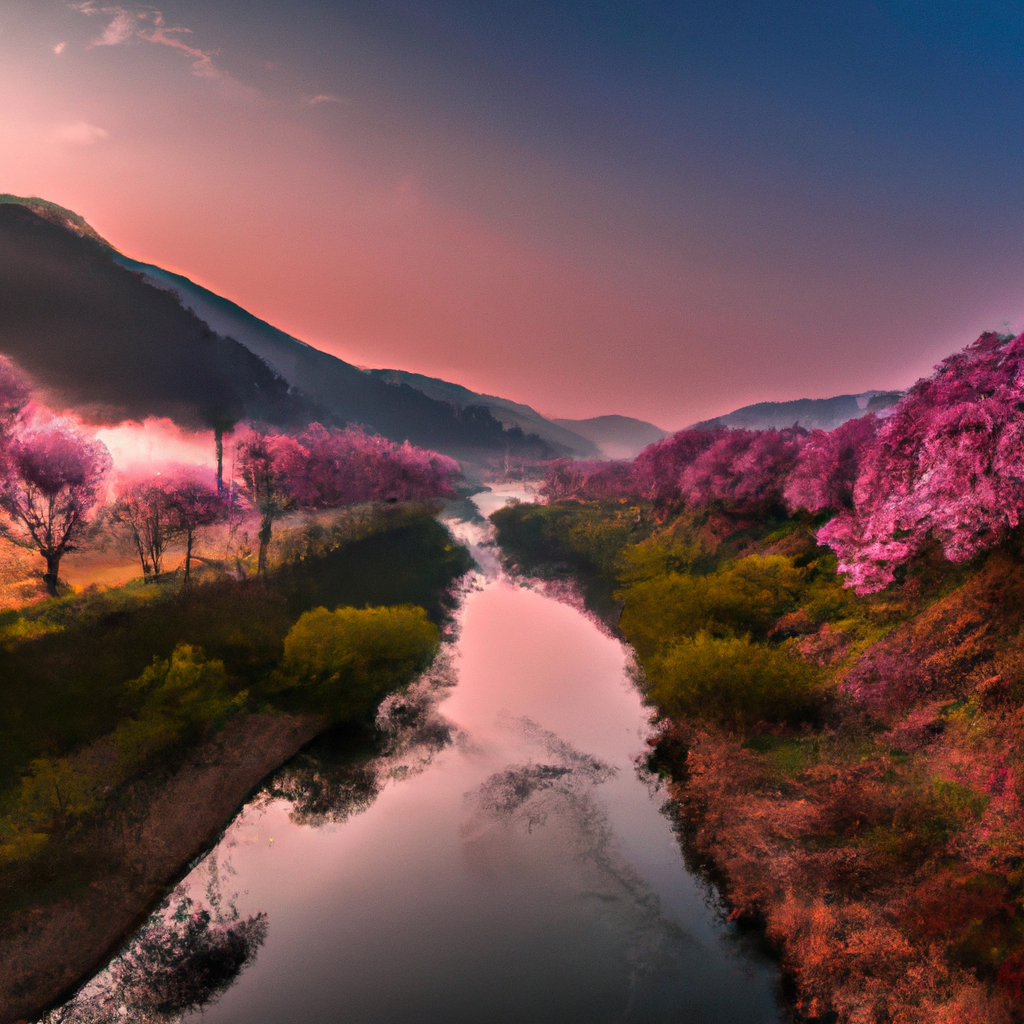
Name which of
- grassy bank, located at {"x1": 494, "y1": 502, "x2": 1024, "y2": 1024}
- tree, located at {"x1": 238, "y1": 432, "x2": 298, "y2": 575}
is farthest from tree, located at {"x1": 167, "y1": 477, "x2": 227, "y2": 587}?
grassy bank, located at {"x1": 494, "y1": 502, "x2": 1024, "y2": 1024}

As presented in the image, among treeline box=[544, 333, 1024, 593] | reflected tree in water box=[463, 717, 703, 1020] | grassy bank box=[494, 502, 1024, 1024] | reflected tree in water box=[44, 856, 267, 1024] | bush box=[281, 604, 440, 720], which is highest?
treeline box=[544, 333, 1024, 593]

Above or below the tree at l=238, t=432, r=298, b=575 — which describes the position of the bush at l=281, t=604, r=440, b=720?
below

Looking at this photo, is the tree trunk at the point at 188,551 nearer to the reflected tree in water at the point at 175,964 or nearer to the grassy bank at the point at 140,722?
the grassy bank at the point at 140,722

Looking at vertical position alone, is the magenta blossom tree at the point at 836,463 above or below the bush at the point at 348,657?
above

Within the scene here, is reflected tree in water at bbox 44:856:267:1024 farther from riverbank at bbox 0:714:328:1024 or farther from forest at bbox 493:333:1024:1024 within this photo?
forest at bbox 493:333:1024:1024

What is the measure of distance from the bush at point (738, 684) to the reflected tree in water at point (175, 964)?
1649 cm

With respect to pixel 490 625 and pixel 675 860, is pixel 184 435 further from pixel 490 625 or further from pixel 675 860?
pixel 675 860

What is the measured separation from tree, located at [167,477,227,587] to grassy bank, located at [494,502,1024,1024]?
2250cm

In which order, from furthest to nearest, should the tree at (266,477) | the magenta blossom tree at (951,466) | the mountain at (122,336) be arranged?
the mountain at (122,336) < the tree at (266,477) < the magenta blossom tree at (951,466)

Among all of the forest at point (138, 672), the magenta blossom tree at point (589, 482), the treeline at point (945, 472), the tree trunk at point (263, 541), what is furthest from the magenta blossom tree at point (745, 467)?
the tree trunk at point (263, 541)

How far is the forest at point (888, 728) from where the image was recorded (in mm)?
10195

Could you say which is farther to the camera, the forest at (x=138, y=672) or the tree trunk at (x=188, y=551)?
the tree trunk at (x=188, y=551)

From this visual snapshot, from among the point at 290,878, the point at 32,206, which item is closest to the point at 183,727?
the point at 290,878

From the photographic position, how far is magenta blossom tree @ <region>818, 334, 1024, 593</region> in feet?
42.3
